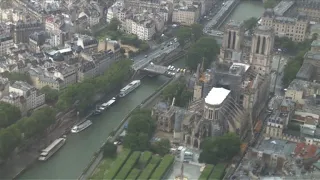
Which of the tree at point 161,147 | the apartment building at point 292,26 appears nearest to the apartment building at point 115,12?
the apartment building at point 292,26

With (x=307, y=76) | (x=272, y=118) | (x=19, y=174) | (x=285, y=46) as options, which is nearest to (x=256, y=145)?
(x=272, y=118)

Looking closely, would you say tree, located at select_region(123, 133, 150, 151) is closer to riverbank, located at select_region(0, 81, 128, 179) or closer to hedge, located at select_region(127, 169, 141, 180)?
hedge, located at select_region(127, 169, 141, 180)

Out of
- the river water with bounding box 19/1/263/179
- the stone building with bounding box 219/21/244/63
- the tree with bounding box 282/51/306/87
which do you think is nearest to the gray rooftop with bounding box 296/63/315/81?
the tree with bounding box 282/51/306/87

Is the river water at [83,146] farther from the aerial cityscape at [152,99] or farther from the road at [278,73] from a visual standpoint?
the road at [278,73]

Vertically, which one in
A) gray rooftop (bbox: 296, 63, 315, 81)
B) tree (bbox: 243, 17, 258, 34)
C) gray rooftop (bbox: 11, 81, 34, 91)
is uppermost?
tree (bbox: 243, 17, 258, 34)

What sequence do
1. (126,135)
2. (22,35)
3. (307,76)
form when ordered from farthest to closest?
(22,35), (307,76), (126,135)

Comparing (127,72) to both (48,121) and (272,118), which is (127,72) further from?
(272,118)
